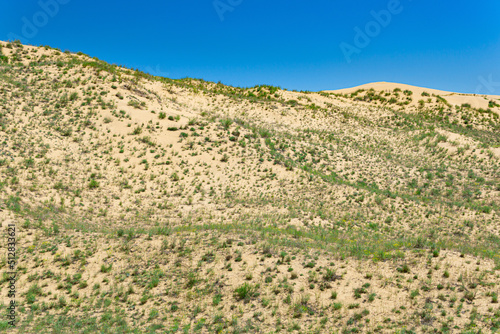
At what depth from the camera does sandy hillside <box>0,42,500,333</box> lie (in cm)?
922

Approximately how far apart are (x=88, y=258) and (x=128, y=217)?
17.3 ft

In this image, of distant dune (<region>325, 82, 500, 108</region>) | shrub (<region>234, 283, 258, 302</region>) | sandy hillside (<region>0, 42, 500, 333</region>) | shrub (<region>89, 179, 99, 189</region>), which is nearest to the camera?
sandy hillside (<region>0, 42, 500, 333</region>)

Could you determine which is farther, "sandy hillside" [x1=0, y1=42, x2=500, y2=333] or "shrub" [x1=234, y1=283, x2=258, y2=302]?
"shrub" [x1=234, y1=283, x2=258, y2=302]

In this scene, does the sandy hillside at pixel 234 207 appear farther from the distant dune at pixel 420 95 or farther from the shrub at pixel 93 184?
the distant dune at pixel 420 95

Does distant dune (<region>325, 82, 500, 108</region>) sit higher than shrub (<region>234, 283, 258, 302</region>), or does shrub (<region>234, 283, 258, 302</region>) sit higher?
distant dune (<region>325, 82, 500, 108</region>)

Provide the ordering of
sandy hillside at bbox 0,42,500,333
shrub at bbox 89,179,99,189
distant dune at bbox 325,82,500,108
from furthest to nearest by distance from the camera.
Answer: distant dune at bbox 325,82,500,108 < shrub at bbox 89,179,99,189 < sandy hillside at bbox 0,42,500,333

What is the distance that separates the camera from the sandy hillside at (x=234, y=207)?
9.22 m

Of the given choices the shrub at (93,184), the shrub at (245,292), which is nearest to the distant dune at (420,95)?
the shrub at (93,184)

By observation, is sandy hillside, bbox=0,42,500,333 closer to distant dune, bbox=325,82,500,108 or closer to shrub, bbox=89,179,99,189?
shrub, bbox=89,179,99,189

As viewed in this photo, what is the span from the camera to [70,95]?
26438 millimetres

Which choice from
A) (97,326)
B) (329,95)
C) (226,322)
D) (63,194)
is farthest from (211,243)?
(329,95)

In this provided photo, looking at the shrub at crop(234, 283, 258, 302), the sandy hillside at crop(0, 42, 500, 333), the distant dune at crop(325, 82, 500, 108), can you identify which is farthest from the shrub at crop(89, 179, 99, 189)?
the distant dune at crop(325, 82, 500, 108)

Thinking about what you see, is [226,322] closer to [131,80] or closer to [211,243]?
[211,243]

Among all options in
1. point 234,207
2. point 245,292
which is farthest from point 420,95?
point 245,292
